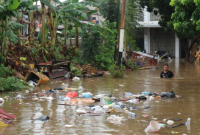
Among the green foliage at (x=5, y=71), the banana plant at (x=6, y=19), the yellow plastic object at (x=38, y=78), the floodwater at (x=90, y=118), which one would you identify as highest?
the banana plant at (x=6, y=19)

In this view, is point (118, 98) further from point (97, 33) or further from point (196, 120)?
point (97, 33)

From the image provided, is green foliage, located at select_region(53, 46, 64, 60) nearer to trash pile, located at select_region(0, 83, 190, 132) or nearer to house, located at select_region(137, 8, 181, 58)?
trash pile, located at select_region(0, 83, 190, 132)

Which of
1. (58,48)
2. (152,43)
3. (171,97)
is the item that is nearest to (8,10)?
(171,97)

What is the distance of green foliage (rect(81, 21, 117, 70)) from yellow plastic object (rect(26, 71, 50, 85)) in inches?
225

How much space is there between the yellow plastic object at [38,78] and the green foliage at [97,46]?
5.73 m

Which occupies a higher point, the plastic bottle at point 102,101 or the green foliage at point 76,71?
the green foliage at point 76,71

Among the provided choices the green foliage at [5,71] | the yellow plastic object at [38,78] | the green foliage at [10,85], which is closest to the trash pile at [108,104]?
the green foliage at [10,85]

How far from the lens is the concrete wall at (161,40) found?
41.0m

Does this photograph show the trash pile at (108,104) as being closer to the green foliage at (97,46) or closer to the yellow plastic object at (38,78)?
the yellow plastic object at (38,78)

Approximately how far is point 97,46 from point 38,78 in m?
6.37

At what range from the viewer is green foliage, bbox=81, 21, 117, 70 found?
19.4m

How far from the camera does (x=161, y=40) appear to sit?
136ft

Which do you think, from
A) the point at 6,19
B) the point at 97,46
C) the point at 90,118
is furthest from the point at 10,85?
the point at 97,46

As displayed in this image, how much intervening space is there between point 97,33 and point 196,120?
1261 centimetres
